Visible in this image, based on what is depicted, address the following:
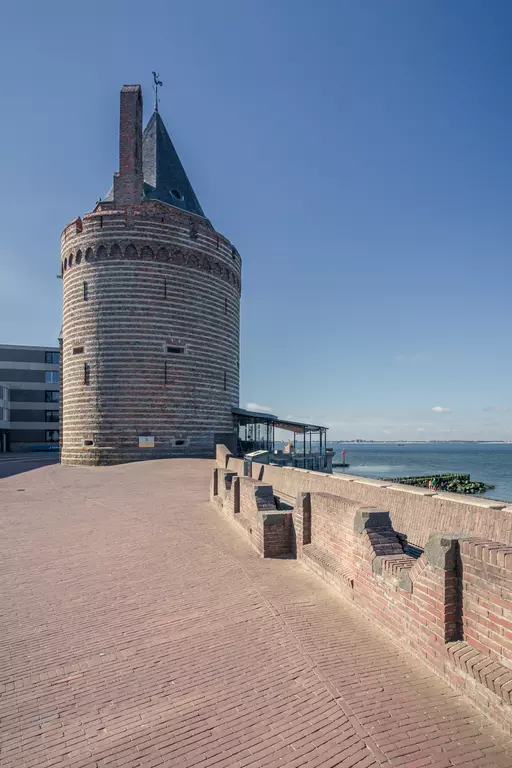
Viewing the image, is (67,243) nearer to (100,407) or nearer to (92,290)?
(92,290)

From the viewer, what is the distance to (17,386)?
198 feet

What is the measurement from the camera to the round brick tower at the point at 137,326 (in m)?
28.2

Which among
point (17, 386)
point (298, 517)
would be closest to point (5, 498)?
point (298, 517)

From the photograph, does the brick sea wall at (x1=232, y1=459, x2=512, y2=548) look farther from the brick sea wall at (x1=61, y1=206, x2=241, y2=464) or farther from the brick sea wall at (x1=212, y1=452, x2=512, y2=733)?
the brick sea wall at (x1=61, y1=206, x2=241, y2=464)

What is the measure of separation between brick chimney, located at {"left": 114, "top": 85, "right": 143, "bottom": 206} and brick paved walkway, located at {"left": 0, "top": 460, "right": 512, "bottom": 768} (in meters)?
26.4

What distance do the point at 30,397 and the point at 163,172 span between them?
39195mm

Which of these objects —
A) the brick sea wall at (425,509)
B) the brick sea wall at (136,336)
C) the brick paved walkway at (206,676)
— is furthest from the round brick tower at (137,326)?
the brick paved walkway at (206,676)

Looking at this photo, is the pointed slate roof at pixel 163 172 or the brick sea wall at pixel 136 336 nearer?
the brick sea wall at pixel 136 336

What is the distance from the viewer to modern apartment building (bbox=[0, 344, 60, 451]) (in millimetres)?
58988

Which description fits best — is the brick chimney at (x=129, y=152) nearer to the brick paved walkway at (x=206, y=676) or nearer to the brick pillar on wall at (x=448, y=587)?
the brick paved walkway at (x=206, y=676)

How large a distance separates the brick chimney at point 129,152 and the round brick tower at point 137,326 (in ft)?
0.21

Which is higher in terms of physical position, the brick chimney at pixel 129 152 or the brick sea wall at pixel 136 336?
the brick chimney at pixel 129 152

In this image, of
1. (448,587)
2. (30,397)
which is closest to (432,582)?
(448,587)

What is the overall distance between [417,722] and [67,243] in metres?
32.6
